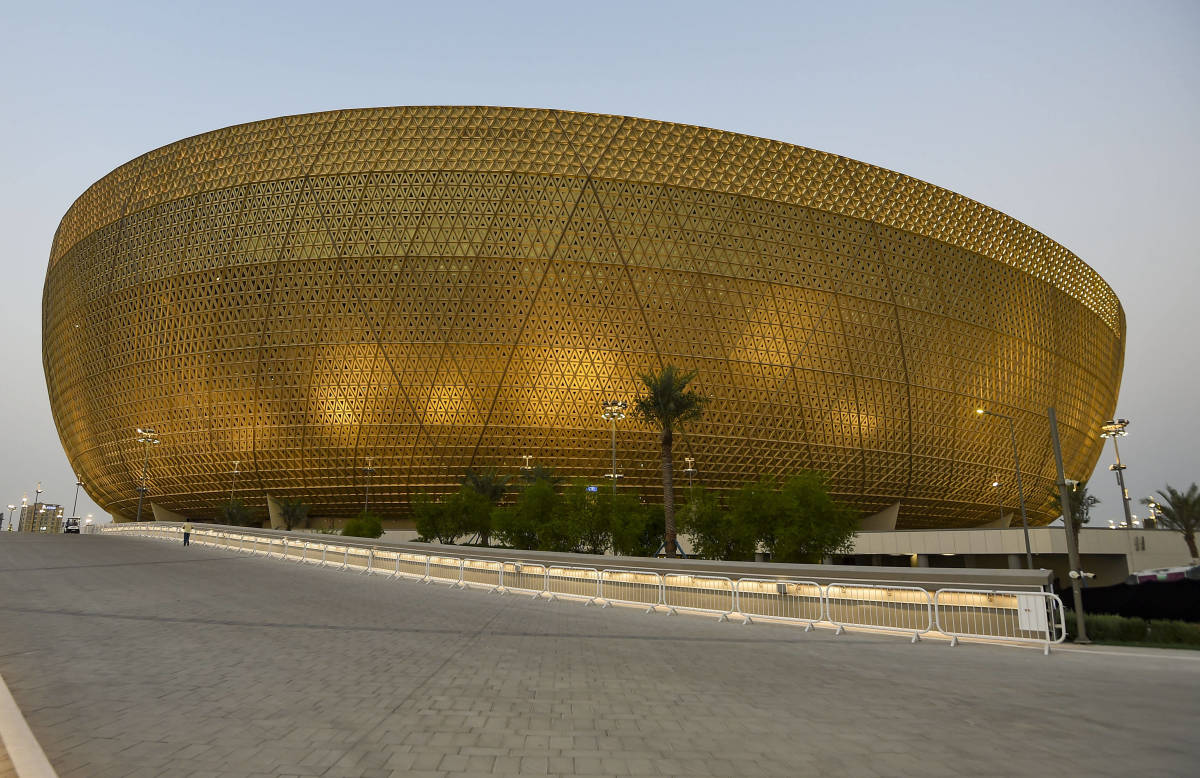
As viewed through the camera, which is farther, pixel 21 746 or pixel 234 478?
pixel 234 478

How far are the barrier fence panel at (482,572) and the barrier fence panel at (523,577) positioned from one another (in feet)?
0.62

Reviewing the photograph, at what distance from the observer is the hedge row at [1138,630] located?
1562 cm

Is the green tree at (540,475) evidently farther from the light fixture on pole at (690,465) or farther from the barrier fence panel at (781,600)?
the barrier fence panel at (781,600)

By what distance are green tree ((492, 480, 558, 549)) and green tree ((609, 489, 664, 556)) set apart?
258 cm

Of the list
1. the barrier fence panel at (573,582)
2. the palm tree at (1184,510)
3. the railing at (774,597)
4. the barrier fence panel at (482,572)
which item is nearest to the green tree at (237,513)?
the railing at (774,597)

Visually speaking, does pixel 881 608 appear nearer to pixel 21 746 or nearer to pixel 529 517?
pixel 21 746

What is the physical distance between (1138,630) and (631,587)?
11.8m

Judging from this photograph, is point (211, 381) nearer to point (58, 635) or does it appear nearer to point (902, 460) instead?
point (58, 635)

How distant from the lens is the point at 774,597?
11977 millimetres

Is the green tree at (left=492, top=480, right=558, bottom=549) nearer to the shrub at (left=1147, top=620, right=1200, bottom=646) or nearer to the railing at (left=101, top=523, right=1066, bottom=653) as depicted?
the railing at (left=101, top=523, right=1066, bottom=653)

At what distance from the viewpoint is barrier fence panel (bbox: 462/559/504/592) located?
16.0 metres

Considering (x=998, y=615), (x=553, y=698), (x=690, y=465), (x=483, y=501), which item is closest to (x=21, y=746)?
(x=553, y=698)

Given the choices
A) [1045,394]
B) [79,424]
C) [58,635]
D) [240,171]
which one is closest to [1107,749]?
[58,635]

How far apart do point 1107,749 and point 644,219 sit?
38.3m
